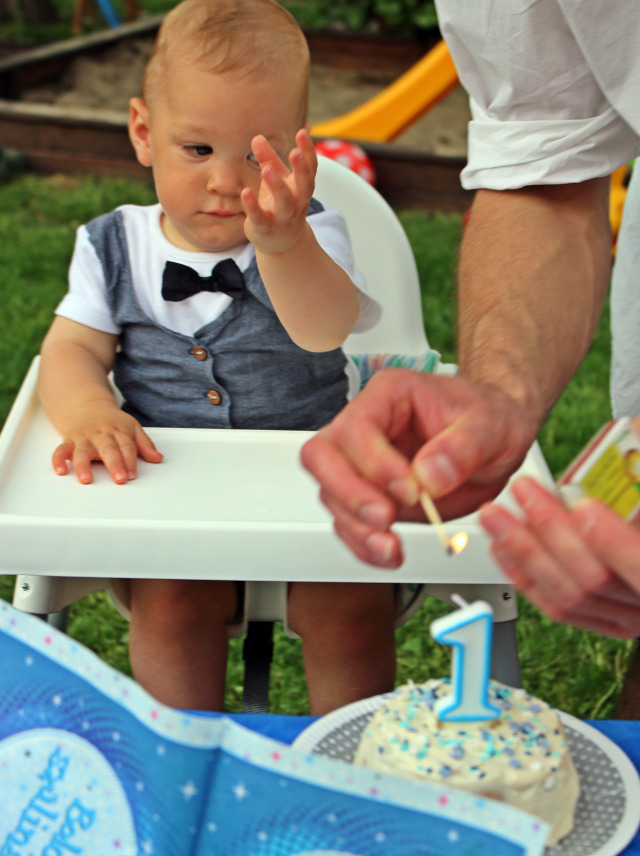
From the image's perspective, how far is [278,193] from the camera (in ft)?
3.45

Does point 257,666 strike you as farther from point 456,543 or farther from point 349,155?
point 349,155

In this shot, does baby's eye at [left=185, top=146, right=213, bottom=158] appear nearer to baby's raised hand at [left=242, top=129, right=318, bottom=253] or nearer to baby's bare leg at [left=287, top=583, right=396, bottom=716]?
baby's raised hand at [left=242, top=129, right=318, bottom=253]

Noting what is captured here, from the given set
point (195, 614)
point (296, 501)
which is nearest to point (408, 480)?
point (296, 501)

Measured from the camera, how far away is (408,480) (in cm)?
72

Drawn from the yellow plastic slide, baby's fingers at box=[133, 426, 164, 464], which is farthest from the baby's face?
the yellow plastic slide

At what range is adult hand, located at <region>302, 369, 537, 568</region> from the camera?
720 mm

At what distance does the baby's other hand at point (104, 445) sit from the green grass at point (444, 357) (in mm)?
530

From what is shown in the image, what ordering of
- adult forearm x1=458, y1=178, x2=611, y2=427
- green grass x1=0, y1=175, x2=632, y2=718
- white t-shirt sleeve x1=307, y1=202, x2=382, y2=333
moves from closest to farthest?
1. adult forearm x1=458, y1=178, x2=611, y2=427
2. white t-shirt sleeve x1=307, y1=202, x2=382, y2=333
3. green grass x1=0, y1=175, x2=632, y2=718

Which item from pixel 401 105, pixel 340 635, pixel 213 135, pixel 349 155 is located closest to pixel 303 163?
pixel 213 135

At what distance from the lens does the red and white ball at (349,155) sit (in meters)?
3.72

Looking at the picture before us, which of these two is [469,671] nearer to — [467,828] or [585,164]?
[467,828]

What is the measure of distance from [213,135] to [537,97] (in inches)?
16.6

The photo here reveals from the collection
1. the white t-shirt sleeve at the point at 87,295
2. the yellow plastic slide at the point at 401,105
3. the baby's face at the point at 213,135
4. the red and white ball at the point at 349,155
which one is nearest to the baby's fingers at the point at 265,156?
the baby's face at the point at 213,135

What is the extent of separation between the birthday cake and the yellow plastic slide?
3.48 meters
